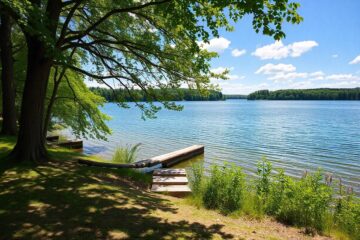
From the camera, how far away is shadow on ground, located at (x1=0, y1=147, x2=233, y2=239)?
197 inches

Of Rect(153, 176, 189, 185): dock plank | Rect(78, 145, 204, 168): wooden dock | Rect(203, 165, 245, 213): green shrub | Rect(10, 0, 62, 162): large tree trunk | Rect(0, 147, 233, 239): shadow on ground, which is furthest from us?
Rect(78, 145, 204, 168): wooden dock

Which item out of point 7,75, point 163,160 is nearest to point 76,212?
point 163,160

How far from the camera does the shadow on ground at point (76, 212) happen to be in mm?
5008

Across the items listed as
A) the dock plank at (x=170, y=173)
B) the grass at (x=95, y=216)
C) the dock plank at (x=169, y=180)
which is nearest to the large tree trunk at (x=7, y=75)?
the grass at (x=95, y=216)

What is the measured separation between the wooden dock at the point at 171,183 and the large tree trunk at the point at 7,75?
10.1 metres

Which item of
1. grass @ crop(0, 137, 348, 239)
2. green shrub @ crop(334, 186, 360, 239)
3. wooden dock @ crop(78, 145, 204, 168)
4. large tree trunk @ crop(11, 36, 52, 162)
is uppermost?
large tree trunk @ crop(11, 36, 52, 162)

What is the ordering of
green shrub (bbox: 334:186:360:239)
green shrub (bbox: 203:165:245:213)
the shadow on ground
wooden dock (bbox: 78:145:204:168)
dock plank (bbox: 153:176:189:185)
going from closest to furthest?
the shadow on ground
green shrub (bbox: 334:186:360:239)
green shrub (bbox: 203:165:245:213)
dock plank (bbox: 153:176:189:185)
wooden dock (bbox: 78:145:204:168)

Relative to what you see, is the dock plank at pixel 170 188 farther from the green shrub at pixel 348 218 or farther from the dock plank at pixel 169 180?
the green shrub at pixel 348 218

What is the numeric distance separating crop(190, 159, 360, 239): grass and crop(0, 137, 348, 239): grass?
40 cm

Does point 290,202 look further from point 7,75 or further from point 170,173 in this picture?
point 7,75

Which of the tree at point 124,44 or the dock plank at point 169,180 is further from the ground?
the tree at point 124,44

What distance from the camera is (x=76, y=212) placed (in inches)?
236

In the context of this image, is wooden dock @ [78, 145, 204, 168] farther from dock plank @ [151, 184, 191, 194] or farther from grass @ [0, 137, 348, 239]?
grass @ [0, 137, 348, 239]

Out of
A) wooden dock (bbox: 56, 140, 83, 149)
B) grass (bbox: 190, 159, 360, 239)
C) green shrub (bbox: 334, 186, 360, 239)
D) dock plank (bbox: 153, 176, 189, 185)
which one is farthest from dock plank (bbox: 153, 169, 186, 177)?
wooden dock (bbox: 56, 140, 83, 149)
